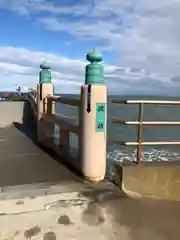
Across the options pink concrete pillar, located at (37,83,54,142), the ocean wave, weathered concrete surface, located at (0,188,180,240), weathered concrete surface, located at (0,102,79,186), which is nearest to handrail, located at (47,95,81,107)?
pink concrete pillar, located at (37,83,54,142)

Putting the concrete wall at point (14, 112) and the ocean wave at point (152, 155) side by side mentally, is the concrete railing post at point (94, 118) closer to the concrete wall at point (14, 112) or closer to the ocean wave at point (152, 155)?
the ocean wave at point (152, 155)

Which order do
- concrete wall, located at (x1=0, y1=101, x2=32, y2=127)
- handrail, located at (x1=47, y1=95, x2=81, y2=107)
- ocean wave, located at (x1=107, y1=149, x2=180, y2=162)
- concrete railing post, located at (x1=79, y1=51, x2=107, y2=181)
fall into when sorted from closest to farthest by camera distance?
1. concrete railing post, located at (x1=79, y1=51, x2=107, y2=181)
2. handrail, located at (x1=47, y1=95, x2=81, y2=107)
3. ocean wave, located at (x1=107, y1=149, x2=180, y2=162)
4. concrete wall, located at (x1=0, y1=101, x2=32, y2=127)

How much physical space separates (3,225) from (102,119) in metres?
2.01

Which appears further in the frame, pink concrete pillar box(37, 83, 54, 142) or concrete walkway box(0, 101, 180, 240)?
pink concrete pillar box(37, 83, 54, 142)

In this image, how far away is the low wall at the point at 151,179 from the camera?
439 centimetres

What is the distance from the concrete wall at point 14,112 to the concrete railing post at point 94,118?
8.14 metres

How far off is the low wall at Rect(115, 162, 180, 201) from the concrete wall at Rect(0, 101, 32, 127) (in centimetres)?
847

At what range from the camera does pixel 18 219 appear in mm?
3330

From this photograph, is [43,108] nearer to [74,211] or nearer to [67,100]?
[67,100]

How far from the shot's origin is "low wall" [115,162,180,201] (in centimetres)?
439

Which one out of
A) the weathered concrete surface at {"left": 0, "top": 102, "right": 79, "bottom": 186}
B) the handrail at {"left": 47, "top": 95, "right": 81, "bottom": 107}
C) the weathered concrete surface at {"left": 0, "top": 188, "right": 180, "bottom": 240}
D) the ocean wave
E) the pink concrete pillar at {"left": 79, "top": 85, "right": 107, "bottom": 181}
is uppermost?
the handrail at {"left": 47, "top": 95, "right": 81, "bottom": 107}

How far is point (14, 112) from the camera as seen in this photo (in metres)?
12.6

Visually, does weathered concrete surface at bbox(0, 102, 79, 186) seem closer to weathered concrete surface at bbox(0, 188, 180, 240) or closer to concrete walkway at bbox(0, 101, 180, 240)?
concrete walkway at bbox(0, 101, 180, 240)

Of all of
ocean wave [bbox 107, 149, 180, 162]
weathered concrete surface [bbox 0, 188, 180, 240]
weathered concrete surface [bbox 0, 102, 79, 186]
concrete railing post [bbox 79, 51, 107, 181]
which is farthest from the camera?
ocean wave [bbox 107, 149, 180, 162]
